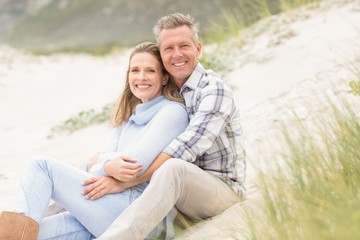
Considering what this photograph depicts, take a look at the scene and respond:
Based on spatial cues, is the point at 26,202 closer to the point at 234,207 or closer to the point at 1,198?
the point at 234,207

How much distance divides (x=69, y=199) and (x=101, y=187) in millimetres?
188

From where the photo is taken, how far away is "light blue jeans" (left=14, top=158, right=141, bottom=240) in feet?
9.86

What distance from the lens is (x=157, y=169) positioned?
9.27 feet

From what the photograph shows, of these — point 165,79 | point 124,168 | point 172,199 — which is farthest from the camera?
point 165,79

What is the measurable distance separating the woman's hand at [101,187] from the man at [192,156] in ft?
0.16

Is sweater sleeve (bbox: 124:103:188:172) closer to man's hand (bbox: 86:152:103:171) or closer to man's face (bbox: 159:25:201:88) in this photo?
man's face (bbox: 159:25:201:88)

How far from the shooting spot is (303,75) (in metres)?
5.92

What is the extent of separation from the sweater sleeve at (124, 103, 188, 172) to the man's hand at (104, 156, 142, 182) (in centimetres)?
4

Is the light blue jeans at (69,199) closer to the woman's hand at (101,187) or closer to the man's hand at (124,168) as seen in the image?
the woman's hand at (101,187)

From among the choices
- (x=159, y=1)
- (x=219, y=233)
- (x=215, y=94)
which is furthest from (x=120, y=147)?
(x=159, y=1)

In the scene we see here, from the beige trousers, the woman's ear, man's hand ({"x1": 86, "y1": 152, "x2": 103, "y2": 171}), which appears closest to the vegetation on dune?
the beige trousers

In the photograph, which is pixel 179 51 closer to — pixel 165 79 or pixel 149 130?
pixel 165 79

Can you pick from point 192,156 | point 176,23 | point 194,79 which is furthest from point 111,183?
point 176,23

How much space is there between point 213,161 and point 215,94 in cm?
37
